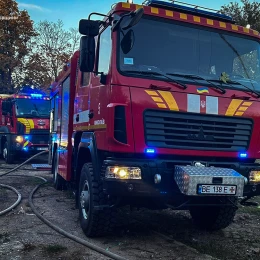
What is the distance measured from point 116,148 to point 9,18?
93.7 feet

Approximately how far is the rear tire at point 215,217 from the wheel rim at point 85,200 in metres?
1.78

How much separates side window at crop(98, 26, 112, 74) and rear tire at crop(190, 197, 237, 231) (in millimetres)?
2604

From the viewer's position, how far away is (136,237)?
508 centimetres

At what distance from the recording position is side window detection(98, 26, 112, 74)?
4.68 meters

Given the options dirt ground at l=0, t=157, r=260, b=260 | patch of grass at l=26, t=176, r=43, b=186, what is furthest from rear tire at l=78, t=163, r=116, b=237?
patch of grass at l=26, t=176, r=43, b=186

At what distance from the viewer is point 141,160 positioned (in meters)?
4.34

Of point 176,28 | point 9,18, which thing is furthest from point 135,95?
point 9,18

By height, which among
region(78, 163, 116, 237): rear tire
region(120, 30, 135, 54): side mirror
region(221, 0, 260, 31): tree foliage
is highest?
region(221, 0, 260, 31): tree foliage

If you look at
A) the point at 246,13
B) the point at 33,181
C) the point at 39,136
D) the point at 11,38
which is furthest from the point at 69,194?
the point at 11,38

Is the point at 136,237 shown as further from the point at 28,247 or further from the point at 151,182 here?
the point at 28,247

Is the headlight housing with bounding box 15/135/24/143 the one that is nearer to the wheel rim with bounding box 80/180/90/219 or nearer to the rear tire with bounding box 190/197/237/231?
the wheel rim with bounding box 80/180/90/219

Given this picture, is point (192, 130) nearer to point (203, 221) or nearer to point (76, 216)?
point (203, 221)

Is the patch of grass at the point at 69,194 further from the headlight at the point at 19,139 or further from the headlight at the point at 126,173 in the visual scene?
the headlight at the point at 19,139

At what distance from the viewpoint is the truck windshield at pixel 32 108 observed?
45.6 ft
